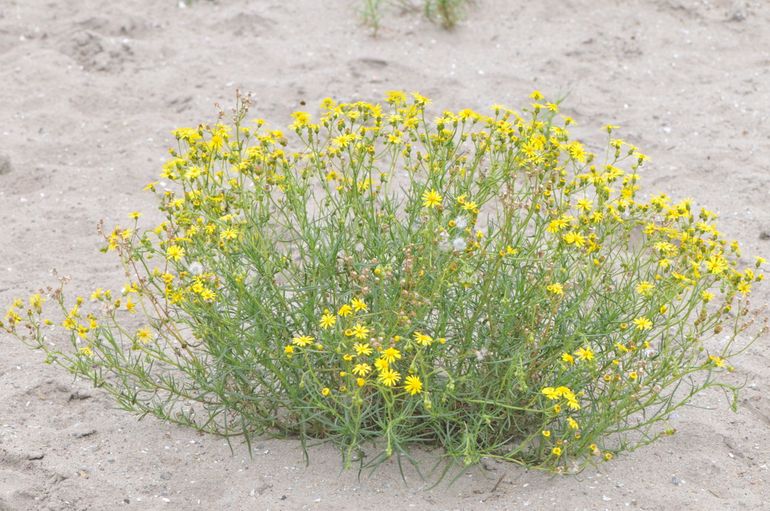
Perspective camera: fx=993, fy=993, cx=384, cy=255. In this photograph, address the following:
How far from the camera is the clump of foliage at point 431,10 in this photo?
6441mm

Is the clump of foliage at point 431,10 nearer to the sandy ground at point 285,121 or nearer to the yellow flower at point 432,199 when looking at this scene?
the sandy ground at point 285,121

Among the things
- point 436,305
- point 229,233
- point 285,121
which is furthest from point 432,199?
point 285,121

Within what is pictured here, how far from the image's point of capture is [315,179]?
16.4ft

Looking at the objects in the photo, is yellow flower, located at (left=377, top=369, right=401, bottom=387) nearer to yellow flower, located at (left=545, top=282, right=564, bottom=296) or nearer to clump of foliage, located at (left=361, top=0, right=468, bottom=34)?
yellow flower, located at (left=545, top=282, right=564, bottom=296)

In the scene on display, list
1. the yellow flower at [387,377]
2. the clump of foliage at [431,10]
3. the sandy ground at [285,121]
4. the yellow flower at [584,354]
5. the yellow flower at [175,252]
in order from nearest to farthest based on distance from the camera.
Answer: the yellow flower at [387,377], the yellow flower at [584,354], the yellow flower at [175,252], the sandy ground at [285,121], the clump of foliage at [431,10]

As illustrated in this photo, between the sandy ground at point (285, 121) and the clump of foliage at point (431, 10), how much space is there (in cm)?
8

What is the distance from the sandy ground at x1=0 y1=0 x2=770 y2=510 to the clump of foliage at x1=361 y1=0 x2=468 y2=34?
0.28 ft

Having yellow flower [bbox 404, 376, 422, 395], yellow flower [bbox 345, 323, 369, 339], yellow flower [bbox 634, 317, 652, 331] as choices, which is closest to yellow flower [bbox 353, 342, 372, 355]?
yellow flower [bbox 345, 323, 369, 339]

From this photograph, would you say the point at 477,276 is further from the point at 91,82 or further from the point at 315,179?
the point at 91,82

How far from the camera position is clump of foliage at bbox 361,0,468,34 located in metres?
6.44

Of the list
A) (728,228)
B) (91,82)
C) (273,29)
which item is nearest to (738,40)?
(728,228)

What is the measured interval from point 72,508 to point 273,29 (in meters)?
4.28

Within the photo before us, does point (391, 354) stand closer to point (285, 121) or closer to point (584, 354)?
point (584, 354)

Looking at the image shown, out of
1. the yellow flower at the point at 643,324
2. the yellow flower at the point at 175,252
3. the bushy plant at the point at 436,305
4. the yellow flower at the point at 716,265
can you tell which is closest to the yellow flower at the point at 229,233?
the bushy plant at the point at 436,305
